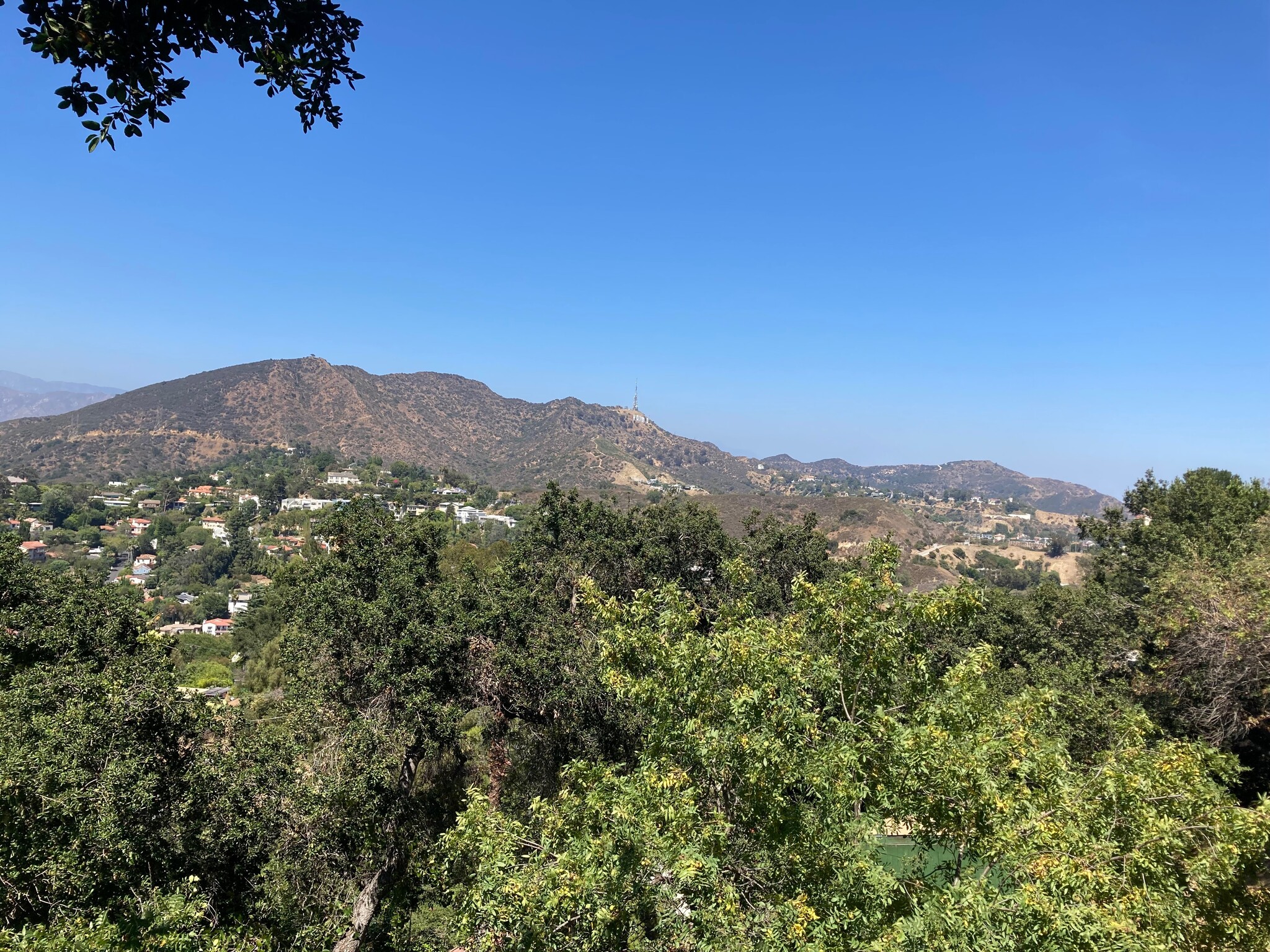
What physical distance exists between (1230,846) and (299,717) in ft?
42.0

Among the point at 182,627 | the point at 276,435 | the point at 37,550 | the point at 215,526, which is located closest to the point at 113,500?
the point at 215,526

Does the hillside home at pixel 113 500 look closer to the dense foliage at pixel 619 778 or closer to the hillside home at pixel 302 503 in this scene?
the hillside home at pixel 302 503

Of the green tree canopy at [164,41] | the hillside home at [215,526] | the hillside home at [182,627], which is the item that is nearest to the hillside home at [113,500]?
the hillside home at [215,526]

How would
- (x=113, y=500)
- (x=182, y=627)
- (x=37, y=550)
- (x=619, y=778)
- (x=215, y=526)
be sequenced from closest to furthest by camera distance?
(x=619, y=778)
(x=182, y=627)
(x=37, y=550)
(x=215, y=526)
(x=113, y=500)

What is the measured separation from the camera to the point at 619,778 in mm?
6574

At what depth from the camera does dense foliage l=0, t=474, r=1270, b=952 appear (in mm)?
5293

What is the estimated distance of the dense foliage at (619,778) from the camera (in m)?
5.29

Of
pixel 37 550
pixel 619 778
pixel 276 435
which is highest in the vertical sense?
pixel 276 435

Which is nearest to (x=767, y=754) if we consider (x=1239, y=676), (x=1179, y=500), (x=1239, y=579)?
(x=1239, y=676)

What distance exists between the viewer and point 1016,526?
629ft

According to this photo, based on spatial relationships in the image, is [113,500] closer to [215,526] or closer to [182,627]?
[215,526]

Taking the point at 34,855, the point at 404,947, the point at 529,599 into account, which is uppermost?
the point at 529,599

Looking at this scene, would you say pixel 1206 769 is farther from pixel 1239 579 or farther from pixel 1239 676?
pixel 1239 579

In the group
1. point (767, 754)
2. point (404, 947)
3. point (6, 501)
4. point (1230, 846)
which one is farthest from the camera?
point (6, 501)
